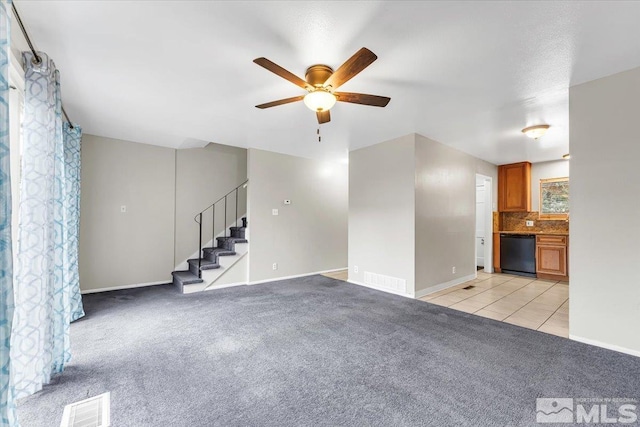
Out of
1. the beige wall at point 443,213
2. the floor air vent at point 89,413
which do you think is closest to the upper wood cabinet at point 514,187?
the beige wall at point 443,213

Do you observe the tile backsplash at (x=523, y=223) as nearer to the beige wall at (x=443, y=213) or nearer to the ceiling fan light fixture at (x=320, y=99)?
the beige wall at (x=443, y=213)

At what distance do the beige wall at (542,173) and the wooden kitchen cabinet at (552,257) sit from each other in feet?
3.47

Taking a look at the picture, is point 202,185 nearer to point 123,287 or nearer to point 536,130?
point 123,287

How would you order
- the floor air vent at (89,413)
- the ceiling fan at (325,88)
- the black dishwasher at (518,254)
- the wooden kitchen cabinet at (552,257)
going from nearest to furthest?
the floor air vent at (89,413), the ceiling fan at (325,88), the wooden kitchen cabinet at (552,257), the black dishwasher at (518,254)

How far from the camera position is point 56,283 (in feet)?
7.46

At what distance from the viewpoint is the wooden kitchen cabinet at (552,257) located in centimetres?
534

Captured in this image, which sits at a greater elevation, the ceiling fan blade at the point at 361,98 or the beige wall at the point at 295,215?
the ceiling fan blade at the point at 361,98

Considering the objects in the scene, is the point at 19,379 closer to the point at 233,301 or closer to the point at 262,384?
the point at 262,384

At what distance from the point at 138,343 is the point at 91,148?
373 cm

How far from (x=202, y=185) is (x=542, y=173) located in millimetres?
7617

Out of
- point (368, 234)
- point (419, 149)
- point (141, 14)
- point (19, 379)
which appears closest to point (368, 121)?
point (419, 149)

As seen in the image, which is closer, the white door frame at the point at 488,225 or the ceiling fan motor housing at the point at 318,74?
the ceiling fan motor housing at the point at 318,74

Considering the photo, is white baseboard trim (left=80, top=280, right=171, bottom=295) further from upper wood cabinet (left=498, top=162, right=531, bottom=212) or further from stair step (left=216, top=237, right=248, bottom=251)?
upper wood cabinet (left=498, top=162, right=531, bottom=212)

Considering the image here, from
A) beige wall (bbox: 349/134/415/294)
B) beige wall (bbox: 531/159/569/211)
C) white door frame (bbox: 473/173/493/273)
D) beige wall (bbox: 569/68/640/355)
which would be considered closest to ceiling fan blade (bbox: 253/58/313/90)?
beige wall (bbox: 349/134/415/294)
